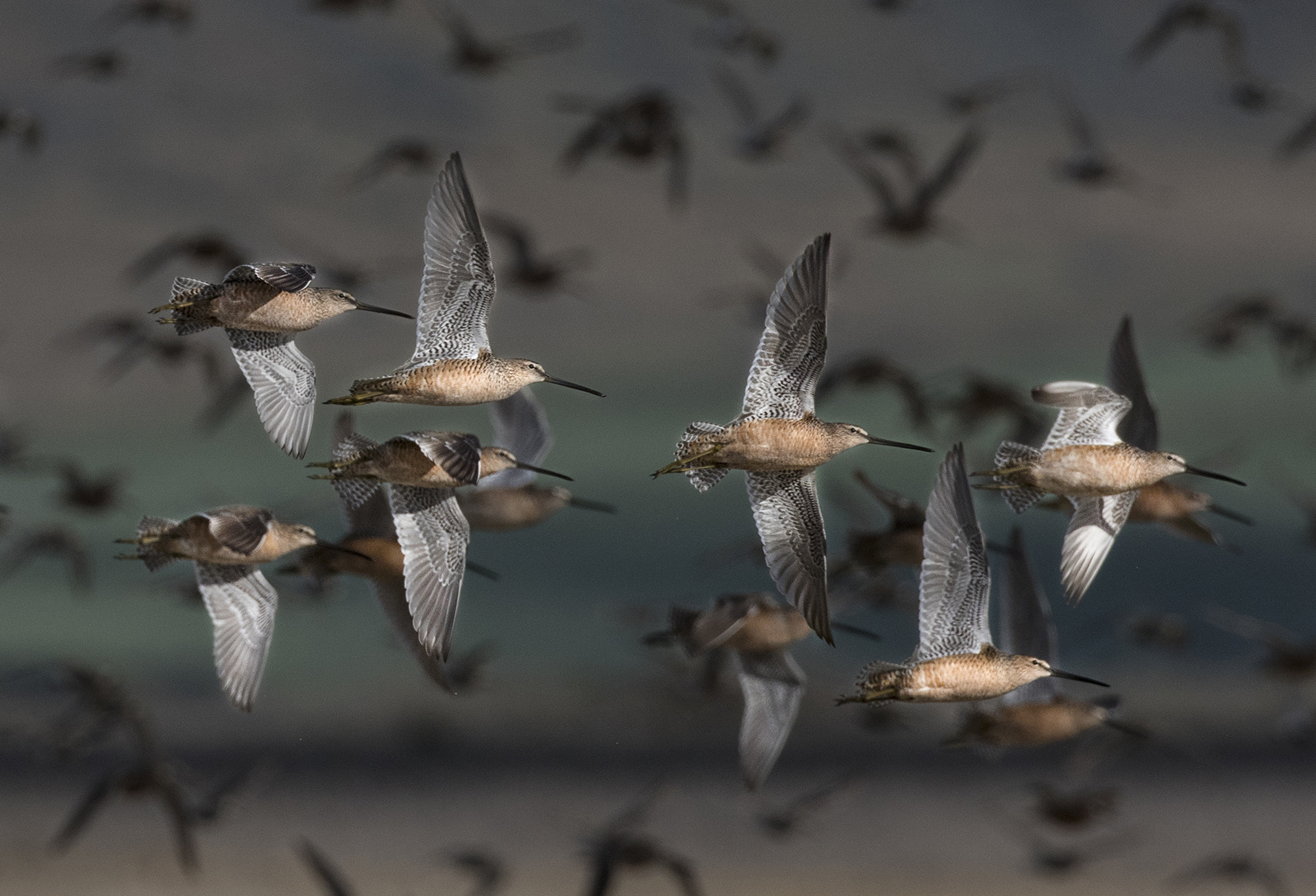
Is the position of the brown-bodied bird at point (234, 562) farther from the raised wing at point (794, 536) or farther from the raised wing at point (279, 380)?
the raised wing at point (794, 536)

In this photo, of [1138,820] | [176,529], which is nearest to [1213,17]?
[1138,820]

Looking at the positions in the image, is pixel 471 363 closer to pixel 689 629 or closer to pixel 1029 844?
pixel 689 629

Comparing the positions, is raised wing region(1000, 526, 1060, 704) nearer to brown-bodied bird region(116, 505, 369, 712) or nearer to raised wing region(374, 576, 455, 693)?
raised wing region(374, 576, 455, 693)

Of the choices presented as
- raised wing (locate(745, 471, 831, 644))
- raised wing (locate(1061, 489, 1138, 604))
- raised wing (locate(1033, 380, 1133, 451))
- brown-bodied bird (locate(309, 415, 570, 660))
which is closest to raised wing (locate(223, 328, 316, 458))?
brown-bodied bird (locate(309, 415, 570, 660))

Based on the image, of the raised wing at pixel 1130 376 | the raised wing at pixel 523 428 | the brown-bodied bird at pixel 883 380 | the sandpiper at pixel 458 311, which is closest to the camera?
the sandpiper at pixel 458 311

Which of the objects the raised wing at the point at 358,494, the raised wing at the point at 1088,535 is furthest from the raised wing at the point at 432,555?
the raised wing at the point at 1088,535

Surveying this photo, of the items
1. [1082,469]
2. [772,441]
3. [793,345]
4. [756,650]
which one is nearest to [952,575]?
[1082,469]
